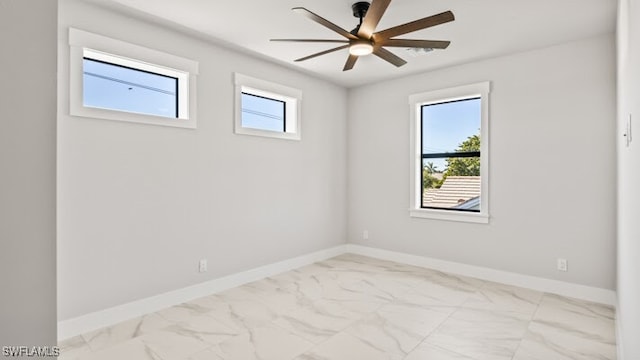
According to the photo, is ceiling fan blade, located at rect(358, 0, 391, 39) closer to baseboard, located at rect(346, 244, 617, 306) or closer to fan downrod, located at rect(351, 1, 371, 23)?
fan downrod, located at rect(351, 1, 371, 23)

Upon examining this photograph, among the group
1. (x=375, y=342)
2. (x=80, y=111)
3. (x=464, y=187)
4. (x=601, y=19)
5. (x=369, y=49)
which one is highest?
(x=601, y=19)

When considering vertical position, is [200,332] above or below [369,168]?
below

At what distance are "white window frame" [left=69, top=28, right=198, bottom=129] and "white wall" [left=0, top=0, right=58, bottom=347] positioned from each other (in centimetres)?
256

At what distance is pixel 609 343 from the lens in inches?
104

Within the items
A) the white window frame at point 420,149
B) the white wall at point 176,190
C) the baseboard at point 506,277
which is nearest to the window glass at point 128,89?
the white wall at point 176,190

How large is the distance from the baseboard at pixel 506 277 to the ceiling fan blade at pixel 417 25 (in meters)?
3.11

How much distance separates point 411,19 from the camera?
10.4ft

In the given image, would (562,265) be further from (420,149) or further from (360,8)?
(360,8)

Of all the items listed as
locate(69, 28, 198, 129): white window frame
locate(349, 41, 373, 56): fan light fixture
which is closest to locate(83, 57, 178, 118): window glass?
locate(69, 28, 198, 129): white window frame

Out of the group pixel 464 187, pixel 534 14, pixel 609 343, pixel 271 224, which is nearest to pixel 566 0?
pixel 534 14

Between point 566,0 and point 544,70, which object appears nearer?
point 566,0

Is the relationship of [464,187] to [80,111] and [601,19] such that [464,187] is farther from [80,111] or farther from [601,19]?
[80,111]

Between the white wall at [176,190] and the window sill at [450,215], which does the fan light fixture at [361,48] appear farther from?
the window sill at [450,215]

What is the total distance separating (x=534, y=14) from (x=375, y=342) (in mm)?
3166
